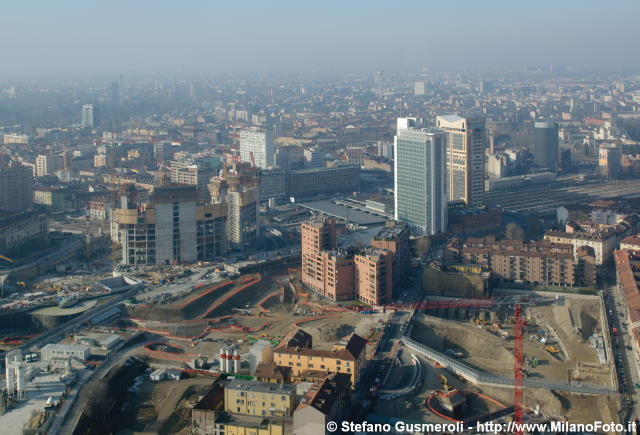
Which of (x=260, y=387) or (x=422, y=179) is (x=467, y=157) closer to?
(x=422, y=179)

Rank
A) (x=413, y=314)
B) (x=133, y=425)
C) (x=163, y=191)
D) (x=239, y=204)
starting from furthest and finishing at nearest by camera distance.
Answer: (x=239, y=204), (x=163, y=191), (x=413, y=314), (x=133, y=425)

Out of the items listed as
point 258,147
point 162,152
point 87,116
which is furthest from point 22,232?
point 87,116

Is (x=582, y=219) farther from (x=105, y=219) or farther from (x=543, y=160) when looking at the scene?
(x=105, y=219)

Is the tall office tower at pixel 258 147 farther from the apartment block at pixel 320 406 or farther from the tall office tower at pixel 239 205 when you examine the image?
the apartment block at pixel 320 406

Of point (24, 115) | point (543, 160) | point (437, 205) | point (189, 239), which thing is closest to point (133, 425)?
point (189, 239)

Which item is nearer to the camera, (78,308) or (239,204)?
(78,308)

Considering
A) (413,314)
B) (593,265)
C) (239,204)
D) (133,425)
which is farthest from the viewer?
(239,204)

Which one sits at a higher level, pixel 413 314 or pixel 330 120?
pixel 330 120
